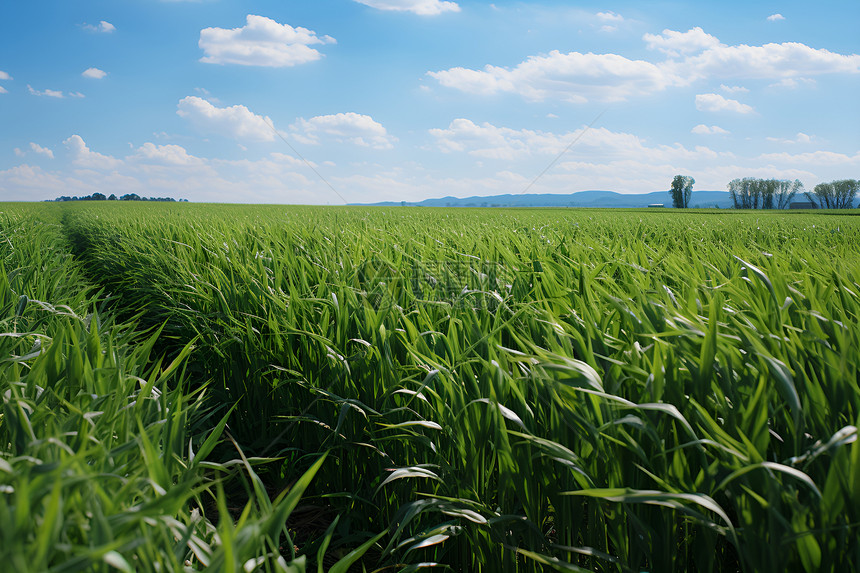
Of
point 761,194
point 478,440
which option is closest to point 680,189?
point 761,194

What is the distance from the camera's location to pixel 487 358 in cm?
163

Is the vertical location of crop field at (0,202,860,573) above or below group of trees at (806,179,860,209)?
below

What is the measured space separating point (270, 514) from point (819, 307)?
68.1 inches

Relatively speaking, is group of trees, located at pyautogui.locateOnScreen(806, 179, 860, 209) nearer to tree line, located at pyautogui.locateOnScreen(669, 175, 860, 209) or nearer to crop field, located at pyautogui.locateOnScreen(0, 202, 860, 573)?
tree line, located at pyautogui.locateOnScreen(669, 175, 860, 209)

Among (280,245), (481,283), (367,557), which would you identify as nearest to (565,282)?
(481,283)

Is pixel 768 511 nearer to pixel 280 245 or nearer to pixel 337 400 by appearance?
pixel 337 400

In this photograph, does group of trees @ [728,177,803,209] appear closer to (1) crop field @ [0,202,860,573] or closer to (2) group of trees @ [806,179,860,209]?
(2) group of trees @ [806,179,860,209]

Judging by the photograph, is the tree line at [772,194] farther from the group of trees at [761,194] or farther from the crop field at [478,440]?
the crop field at [478,440]

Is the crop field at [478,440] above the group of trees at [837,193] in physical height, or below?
below

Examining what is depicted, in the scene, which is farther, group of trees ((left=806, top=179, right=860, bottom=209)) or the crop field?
group of trees ((left=806, top=179, right=860, bottom=209))

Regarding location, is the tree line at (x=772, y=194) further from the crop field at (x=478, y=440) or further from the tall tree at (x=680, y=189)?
the crop field at (x=478, y=440)

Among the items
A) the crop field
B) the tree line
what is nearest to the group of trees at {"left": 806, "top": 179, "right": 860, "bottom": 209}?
the tree line

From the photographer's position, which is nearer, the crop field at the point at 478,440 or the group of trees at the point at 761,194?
the crop field at the point at 478,440

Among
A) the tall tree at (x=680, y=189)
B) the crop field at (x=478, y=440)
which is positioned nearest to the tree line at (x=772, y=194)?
the tall tree at (x=680, y=189)
